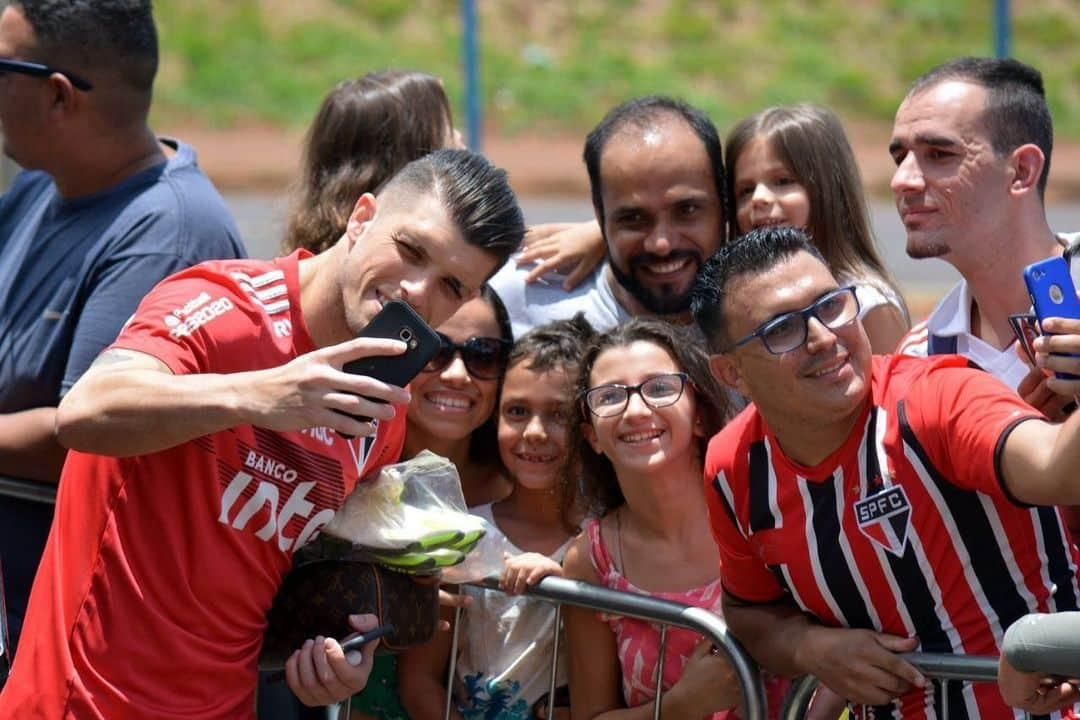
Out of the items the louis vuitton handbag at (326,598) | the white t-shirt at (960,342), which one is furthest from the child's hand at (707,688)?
the white t-shirt at (960,342)

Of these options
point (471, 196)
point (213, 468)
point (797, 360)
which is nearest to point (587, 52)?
point (471, 196)

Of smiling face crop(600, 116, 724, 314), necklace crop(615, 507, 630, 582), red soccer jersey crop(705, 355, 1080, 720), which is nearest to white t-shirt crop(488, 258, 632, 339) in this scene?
smiling face crop(600, 116, 724, 314)

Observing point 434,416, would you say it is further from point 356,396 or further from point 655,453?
point 356,396

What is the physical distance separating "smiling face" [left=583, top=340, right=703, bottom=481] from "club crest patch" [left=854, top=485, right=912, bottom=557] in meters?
0.82

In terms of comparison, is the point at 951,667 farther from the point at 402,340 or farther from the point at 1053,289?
the point at 402,340

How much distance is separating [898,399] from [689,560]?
0.91 meters

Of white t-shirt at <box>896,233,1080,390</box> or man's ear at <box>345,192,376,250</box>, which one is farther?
white t-shirt at <box>896,233,1080,390</box>

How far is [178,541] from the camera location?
10.3 feet

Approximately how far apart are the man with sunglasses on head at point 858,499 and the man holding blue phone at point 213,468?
682 mm

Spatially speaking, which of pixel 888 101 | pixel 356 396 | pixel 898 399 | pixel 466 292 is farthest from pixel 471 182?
pixel 888 101

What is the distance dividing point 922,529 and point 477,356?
1.55 m

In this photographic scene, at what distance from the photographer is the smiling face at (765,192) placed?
14.3 feet

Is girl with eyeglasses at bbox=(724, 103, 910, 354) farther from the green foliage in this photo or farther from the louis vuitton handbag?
the green foliage

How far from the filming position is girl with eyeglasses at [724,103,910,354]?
172 inches
